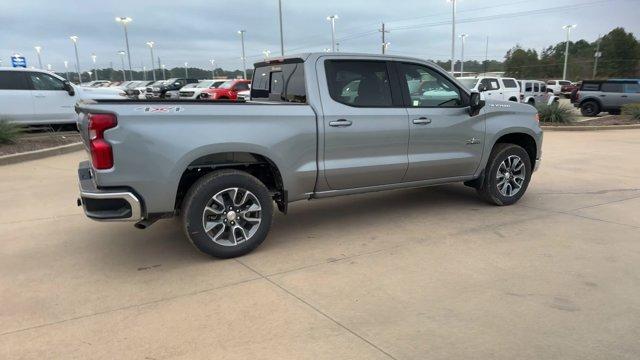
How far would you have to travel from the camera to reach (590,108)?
22016mm

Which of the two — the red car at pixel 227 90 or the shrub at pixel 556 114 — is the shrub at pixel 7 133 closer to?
the red car at pixel 227 90

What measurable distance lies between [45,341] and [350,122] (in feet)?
10.4

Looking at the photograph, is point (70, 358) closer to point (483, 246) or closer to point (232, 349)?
point (232, 349)

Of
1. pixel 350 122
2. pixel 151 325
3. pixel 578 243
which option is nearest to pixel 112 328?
pixel 151 325

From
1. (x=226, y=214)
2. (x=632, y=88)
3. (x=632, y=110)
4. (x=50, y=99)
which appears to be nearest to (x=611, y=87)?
(x=632, y=88)

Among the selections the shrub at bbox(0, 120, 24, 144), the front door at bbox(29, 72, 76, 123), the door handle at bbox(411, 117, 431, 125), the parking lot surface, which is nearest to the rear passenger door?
the front door at bbox(29, 72, 76, 123)

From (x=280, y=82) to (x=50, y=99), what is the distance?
1063 cm

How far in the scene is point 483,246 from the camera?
4914 mm

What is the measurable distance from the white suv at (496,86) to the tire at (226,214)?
19.6m

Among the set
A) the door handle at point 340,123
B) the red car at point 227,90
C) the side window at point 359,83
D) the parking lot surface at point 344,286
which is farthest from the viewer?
the red car at point 227,90

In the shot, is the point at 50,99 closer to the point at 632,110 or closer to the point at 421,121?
the point at 421,121

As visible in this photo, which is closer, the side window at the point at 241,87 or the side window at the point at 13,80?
the side window at the point at 13,80

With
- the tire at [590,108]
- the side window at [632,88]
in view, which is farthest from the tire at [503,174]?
the side window at [632,88]

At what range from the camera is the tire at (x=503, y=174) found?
6.25 meters
